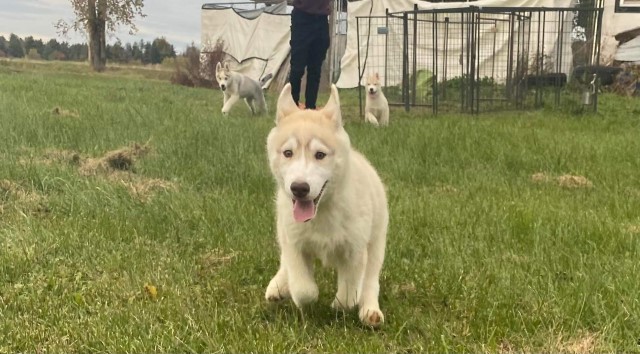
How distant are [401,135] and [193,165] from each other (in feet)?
8.07

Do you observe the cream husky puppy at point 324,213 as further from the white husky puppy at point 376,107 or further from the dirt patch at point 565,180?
the white husky puppy at point 376,107

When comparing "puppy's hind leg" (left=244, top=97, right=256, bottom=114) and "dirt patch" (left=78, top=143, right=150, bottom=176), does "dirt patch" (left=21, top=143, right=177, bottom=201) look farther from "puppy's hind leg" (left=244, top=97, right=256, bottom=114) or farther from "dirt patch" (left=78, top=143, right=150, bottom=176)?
"puppy's hind leg" (left=244, top=97, right=256, bottom=114)

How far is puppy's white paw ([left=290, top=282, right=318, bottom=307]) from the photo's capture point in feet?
7.99

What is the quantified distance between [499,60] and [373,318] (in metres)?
12.5

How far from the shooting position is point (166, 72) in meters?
31.6

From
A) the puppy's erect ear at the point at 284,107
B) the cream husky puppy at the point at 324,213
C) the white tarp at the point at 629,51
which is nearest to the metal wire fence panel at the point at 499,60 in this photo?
the white tarp at the point at 629,51

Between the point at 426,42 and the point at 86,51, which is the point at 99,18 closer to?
the point at 86,51

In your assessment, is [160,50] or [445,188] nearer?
[445,188]

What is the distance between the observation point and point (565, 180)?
5156 mm

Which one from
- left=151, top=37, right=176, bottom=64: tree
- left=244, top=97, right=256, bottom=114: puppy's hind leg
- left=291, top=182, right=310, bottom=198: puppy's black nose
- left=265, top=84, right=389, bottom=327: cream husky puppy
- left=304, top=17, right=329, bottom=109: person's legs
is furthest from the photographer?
left=151, top=37, right=176, bottom=64: tree

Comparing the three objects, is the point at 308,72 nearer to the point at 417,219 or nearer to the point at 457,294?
the point at 417,219

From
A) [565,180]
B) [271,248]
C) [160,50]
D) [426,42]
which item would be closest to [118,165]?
[271,248]

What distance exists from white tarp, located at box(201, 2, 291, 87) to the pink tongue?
17.2m

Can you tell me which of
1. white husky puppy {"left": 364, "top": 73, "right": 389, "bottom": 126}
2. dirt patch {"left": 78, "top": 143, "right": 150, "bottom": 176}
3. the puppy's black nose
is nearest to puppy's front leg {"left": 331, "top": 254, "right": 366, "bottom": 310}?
the puppy's black nose
